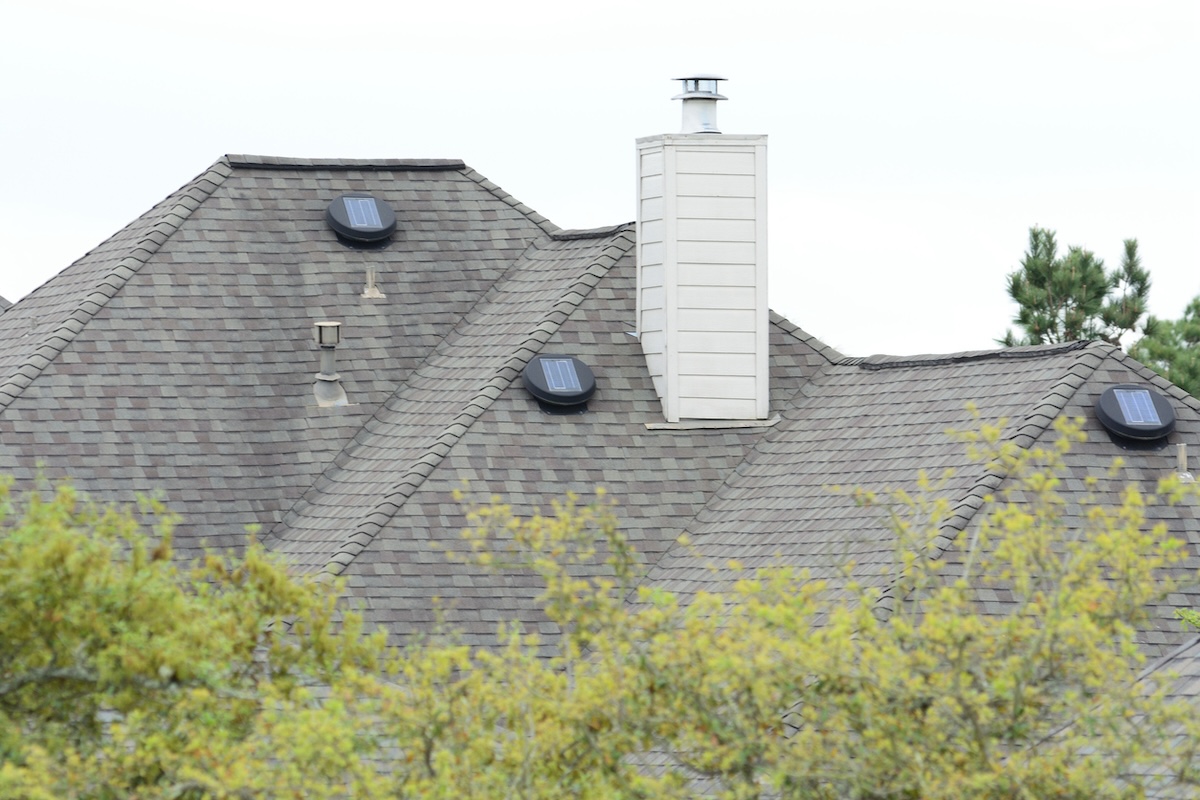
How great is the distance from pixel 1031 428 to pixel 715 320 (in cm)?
420

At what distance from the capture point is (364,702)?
1047 cm

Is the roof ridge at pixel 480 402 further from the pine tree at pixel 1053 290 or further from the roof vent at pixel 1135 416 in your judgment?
the pine tree at pixel 1053 290

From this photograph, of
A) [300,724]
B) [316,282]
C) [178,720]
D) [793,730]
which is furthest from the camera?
[316,282]

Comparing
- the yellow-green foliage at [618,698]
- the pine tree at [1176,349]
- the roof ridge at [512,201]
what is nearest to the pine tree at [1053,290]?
the pine tree at [1176,349]

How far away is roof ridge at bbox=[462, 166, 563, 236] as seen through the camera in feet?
83.6

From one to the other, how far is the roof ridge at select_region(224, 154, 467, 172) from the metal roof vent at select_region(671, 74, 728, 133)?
3756 millimetres

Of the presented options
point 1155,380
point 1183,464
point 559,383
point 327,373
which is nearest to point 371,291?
point 327,373

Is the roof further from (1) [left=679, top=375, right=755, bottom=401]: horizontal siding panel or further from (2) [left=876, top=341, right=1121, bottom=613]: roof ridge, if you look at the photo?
(1) [left=679, top=375, right=755, bottom=401]: horizontal siding panel

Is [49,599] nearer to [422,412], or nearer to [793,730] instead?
[793,730]

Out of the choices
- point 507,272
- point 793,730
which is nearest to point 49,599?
point 793,730

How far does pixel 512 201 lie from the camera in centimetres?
2586

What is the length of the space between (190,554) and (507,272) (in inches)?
215

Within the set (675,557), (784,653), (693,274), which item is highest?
(784,653)

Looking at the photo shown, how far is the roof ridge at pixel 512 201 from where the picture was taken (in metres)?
25.5
